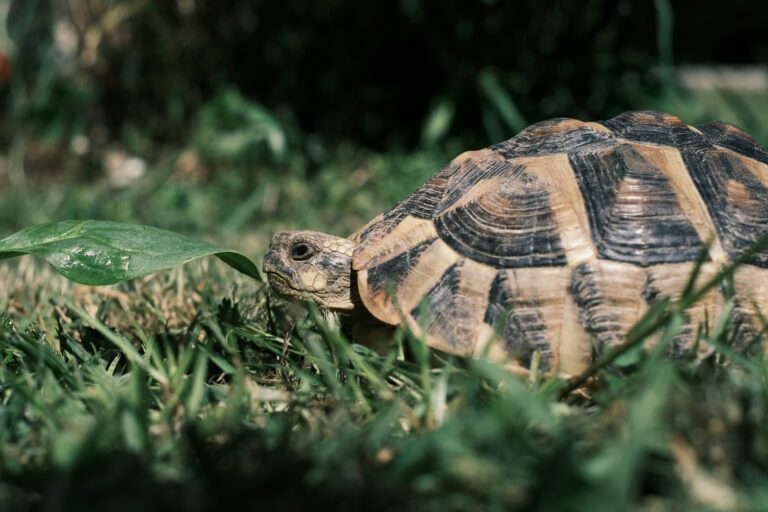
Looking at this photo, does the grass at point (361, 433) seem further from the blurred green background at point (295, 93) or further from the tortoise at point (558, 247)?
the blurred green background at point (295, 93)

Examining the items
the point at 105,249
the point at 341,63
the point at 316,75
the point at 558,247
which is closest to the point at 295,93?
the point at 316,75

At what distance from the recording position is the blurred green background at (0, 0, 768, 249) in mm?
4383

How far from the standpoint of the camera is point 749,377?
1.57m

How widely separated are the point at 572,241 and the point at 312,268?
0.65m

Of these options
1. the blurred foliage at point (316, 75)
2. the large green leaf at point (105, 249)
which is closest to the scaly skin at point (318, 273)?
the large green leaf at point (105, 249)

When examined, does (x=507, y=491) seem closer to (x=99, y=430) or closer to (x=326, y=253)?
(x=99, y=430)

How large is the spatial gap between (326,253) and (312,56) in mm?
3302

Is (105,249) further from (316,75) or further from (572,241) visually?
(316,75)

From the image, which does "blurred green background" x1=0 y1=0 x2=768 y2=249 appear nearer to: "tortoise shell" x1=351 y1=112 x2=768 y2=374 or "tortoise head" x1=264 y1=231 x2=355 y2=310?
"tortoise head" x1=264 y1=231 x2=355 y2=310

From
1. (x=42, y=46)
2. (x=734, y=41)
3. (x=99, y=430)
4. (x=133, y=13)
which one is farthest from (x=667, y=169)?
(x=734, y=41)

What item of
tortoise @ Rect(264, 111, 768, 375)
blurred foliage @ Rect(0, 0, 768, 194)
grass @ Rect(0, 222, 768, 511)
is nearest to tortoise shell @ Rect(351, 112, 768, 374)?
tortoise @ Rect(264, 111, 768, 375)

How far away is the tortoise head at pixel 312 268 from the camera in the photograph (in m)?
2.12

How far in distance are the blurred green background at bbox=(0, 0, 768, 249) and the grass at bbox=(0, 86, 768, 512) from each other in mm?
2023

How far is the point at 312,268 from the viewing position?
2.12 meters
